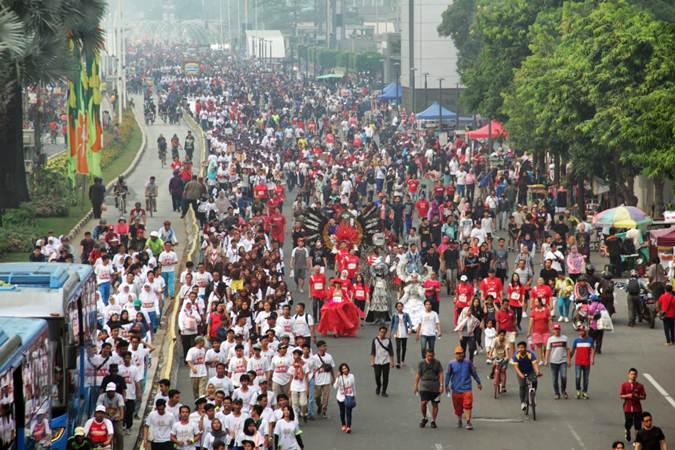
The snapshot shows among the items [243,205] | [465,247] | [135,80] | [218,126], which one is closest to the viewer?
[465,247]

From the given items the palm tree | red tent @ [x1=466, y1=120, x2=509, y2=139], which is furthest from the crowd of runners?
red tent @ [x1=466, y1=120, x2=509, y2=139]

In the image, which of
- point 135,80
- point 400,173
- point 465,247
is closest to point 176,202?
point 400,173

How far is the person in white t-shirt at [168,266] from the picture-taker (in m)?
32.3

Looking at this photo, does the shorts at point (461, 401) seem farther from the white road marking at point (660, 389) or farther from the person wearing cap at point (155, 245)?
the person wearing cap at point (155, 245)

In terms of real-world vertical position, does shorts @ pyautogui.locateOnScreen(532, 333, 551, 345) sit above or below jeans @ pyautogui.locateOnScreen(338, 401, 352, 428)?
above

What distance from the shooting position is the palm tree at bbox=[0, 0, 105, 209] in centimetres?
4041

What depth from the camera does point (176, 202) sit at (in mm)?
48375

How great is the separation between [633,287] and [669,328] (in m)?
1.73

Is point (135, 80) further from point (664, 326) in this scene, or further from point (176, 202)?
point (664, 326)

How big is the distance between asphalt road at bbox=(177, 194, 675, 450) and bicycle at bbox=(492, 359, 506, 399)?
150 millimetres

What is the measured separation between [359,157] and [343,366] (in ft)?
123

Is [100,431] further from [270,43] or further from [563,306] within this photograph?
[270,43]

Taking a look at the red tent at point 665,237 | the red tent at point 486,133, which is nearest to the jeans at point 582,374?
the red tent at point 665,237

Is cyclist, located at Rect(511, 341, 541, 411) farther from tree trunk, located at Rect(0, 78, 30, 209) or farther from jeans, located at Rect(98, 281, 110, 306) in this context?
tree trunk, located at Rect(0, 78, 30, 209)
